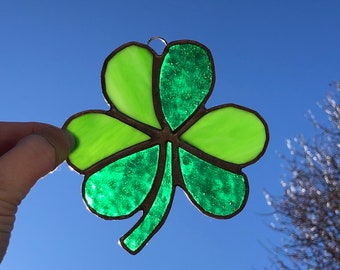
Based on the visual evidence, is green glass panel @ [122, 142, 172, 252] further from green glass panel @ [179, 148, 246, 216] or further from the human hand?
the human hand

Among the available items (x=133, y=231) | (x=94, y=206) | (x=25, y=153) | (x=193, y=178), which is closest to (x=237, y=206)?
(x=193, y=178)

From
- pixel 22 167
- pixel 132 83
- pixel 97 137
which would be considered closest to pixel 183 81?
pixel 132 83

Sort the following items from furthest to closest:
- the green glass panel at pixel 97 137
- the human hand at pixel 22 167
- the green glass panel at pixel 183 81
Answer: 1. the green glass panel at pixel 183 81
2. the green glass panel at pixel 97 137
3. the human hand at pixel 22 167

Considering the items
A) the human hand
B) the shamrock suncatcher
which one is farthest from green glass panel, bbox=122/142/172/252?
the human hand

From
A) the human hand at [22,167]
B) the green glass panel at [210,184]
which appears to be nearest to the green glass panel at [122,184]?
the green glass panel at [210,184]

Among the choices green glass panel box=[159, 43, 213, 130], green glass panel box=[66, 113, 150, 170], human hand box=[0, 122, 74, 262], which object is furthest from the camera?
green glass panel box=[159, 43, 213, 130]

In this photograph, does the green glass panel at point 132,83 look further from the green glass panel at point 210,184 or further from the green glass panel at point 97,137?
the green glass panel at point 210,184

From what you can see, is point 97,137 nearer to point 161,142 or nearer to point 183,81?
point 161,142
